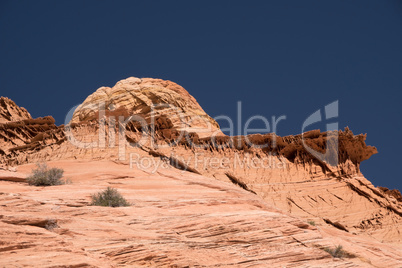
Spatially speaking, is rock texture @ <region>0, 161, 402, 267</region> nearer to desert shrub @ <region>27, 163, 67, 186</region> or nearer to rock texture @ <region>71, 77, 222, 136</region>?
desert shrub @ <region>27, 163, 67, 186</region>

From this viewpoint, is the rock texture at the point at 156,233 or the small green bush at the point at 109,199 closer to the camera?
the rock texture at the point at 156,233

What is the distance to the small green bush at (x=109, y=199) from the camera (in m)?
14.1

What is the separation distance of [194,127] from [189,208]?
22.8m

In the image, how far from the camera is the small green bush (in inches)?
555

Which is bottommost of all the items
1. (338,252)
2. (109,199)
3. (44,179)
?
(338,252)

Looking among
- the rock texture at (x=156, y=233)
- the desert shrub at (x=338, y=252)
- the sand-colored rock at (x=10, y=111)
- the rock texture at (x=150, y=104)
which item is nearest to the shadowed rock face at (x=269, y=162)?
the rock texture at (x=150, y=104)

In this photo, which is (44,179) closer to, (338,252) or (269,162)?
(338,252)

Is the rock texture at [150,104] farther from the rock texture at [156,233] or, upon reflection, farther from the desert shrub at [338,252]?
the desert shrub at [338,252]

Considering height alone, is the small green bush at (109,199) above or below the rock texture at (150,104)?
below

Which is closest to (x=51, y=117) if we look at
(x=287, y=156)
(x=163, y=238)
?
(x=287, y=156)

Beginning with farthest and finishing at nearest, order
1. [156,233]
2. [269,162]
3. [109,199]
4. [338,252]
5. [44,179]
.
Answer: [269,162] → [44,179] → [338,252] → [109,199] → [156,233]

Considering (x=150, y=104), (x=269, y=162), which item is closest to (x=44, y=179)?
(x=269, y=162)

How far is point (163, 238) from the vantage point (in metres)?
11.8

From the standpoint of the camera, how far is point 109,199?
47.2ft
